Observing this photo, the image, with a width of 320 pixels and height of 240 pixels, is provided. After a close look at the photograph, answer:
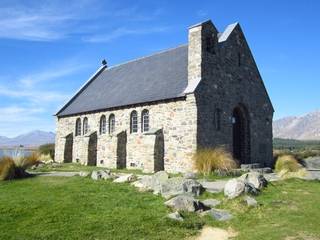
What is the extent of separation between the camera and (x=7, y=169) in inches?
747

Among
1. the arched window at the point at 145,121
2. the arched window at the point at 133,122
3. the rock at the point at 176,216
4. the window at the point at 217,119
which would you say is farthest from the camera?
the arched window at the point at 133,122

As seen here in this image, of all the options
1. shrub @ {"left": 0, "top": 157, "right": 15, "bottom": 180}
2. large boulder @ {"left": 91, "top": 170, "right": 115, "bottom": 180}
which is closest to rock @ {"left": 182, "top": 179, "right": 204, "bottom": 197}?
large boulder @ {"left": 91, "top": 170, "right": 115, "bottom": 180}

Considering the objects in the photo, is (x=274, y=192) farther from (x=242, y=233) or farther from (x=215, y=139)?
(x=215, y=139)

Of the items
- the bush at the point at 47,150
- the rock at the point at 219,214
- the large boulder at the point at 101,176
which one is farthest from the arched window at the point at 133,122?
the rock at the point at 219,214

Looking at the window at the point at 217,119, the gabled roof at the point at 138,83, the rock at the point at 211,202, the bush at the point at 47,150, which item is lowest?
the rock at the point at 211,202

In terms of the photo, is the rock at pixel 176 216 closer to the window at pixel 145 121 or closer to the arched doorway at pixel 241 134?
the window at pixel 145 121

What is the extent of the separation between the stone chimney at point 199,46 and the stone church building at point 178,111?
2.6 inches

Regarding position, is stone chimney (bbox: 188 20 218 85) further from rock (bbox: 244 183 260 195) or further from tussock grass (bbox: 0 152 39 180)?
tussock grass (bbox: 0 152 39 180)

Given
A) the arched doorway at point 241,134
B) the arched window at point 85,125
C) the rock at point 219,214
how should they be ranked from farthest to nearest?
the arched window at point 85,125, the arched doorway at point 241,134, the rock at point 219,214

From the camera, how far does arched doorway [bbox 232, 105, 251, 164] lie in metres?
28.4

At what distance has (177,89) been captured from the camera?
24828 mm

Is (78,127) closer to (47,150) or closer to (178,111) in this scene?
(47,150)

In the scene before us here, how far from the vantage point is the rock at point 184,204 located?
12.1 m

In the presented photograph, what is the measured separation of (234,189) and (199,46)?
12780 mm
